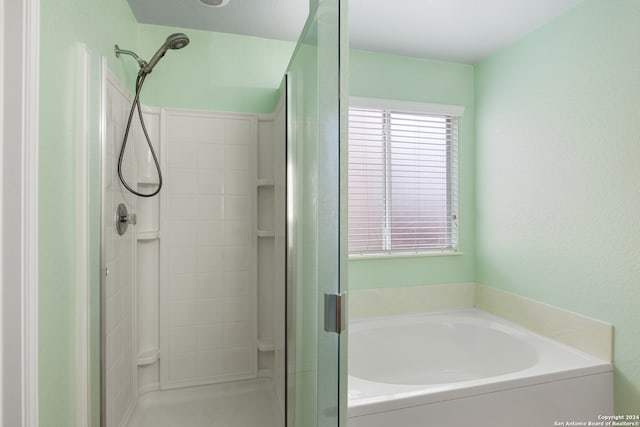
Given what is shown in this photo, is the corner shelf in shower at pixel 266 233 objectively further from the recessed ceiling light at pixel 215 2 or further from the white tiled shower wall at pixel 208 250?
the recessed ceiling light at pixel 215 2

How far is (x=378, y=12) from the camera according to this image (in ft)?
6.20

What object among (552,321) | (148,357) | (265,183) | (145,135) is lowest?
(148,357)

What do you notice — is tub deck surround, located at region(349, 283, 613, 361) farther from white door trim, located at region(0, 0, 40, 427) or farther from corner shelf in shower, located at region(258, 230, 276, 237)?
white door trim, located at region(0, 0, 40, 427)

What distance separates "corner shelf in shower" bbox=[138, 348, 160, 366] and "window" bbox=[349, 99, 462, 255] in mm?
1275

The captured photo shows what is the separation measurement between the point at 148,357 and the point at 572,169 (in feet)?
7.81

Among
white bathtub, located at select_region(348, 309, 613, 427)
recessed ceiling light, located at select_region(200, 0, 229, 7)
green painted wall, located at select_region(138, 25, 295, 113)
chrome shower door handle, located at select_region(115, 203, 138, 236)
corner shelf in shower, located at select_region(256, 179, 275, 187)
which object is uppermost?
recessed ceiling light, located at select_region(200, 0, 229, 7)

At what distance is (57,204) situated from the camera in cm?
107

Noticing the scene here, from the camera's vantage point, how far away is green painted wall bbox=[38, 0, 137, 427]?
38.9 inches

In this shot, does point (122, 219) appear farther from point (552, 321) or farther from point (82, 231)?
point (552, 321)

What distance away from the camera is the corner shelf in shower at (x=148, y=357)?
1.72 m

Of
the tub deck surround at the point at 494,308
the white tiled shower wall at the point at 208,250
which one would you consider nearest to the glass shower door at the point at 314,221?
the white tiled shower wall at the point at 208,250

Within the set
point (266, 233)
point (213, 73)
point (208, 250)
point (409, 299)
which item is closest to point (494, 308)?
point (409, 299)

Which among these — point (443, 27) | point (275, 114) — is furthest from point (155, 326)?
point (443, 27)

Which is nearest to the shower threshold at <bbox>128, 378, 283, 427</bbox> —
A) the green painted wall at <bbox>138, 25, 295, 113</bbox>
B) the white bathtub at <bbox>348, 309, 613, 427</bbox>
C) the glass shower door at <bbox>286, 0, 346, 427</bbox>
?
the glass shower door at <bbox>286, 0, 346, 427</bbox>
